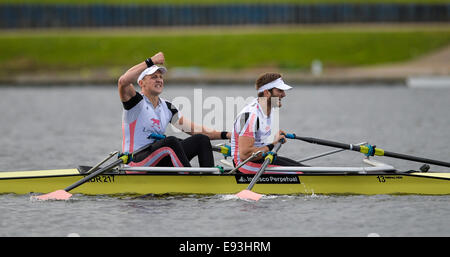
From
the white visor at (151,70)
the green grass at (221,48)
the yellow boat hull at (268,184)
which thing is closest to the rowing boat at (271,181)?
the yellow boat hull at (268,184)

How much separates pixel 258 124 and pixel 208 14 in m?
64.4

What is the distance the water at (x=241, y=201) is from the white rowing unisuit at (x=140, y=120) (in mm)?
1009

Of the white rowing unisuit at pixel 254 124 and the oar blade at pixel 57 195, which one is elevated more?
the white rowing unisuit at pixel 254 124

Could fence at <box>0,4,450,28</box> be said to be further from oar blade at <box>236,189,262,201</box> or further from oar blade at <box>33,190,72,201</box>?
oar blade at <box>236,189,262,201</box>

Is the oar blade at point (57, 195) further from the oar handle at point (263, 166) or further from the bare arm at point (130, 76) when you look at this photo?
the oar handle at point (263, 166)

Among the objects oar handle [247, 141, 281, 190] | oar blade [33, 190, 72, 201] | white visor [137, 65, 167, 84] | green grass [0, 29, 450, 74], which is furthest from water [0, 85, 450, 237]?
green grass [0, 29, 450, 74]

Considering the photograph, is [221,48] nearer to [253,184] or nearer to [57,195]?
[57,195]

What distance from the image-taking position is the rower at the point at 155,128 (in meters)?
13.8

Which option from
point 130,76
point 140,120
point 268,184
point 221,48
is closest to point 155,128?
point 140,120

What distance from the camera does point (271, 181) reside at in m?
14.2

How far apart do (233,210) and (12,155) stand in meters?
9.56

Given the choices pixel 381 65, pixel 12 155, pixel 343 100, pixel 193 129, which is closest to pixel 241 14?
pixel 381 65

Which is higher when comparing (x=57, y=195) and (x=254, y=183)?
(x=254, y=183)
